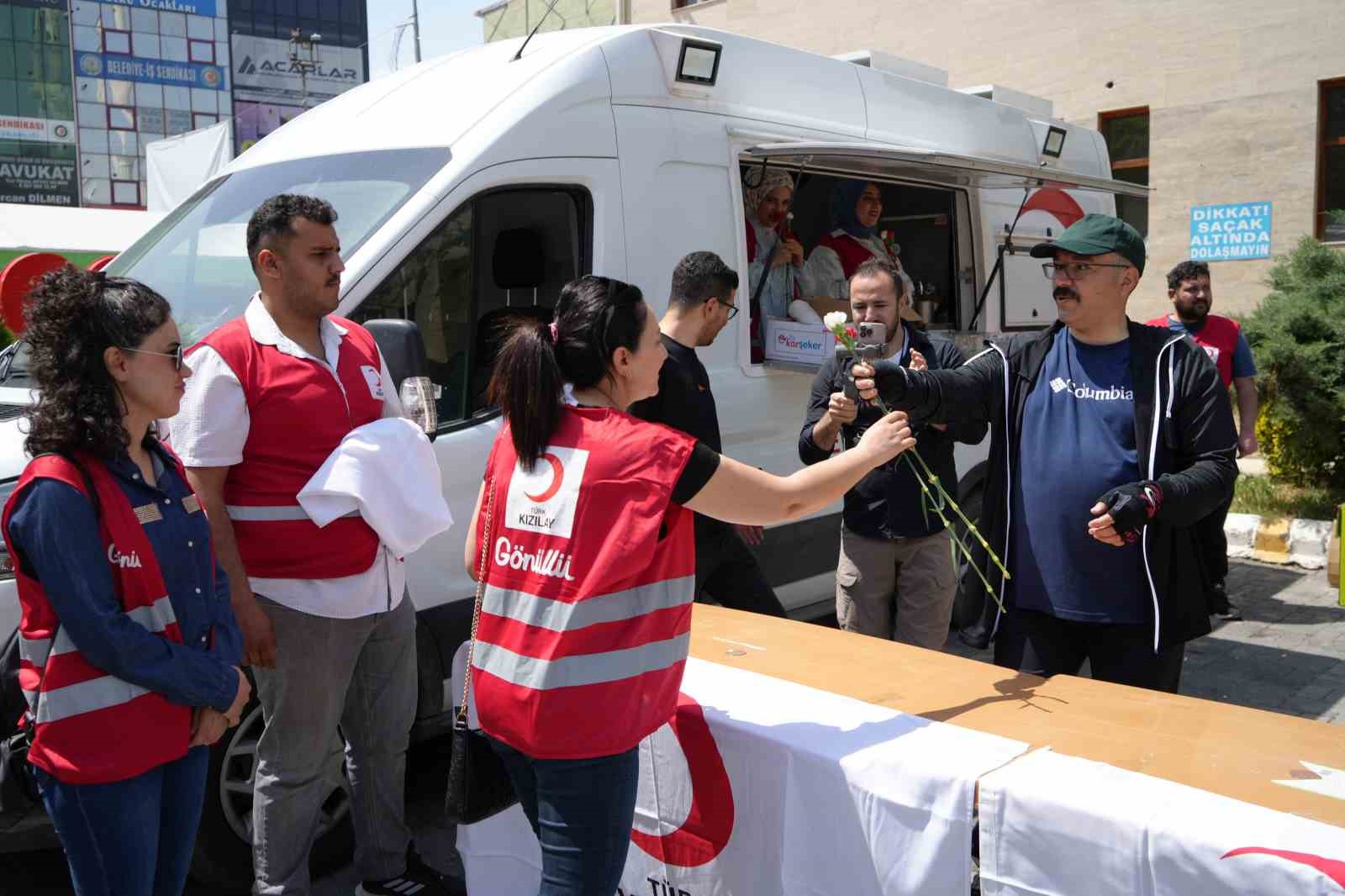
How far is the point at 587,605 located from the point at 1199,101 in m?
13.4

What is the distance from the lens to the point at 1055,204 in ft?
24.0

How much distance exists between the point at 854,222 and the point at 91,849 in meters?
5.30

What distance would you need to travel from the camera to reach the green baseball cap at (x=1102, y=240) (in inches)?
115

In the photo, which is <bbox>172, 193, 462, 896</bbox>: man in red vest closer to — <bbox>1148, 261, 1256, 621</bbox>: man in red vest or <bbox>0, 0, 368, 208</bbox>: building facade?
<bbox>1148, 261, 1256, 621</bbox>: man in red vest

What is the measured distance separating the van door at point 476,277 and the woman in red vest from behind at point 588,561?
1685mm

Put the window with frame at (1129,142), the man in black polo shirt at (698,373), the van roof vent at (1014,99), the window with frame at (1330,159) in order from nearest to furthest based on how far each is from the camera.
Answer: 1. the man in black polo shirt at (698,373)
2. the van roof vent at (1014,99)
3. the window with frame at (1330,159)
4. the window with frame at (1129,142)

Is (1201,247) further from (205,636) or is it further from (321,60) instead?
(321,60)

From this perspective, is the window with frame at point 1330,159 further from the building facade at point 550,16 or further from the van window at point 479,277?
the van window at point 479,277

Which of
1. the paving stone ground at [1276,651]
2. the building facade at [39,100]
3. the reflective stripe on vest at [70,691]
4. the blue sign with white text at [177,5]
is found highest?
the blue sign with white text at [177,5]

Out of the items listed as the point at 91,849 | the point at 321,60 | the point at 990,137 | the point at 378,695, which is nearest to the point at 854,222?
the point at 990,137

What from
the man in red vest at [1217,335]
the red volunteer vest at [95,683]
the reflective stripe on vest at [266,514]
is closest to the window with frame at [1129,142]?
the man in red vest at [1217,335]

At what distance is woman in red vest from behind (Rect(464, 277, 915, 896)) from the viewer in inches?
88.8

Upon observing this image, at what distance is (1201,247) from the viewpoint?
1356cm

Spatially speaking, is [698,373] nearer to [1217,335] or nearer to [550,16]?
[1217,335]
